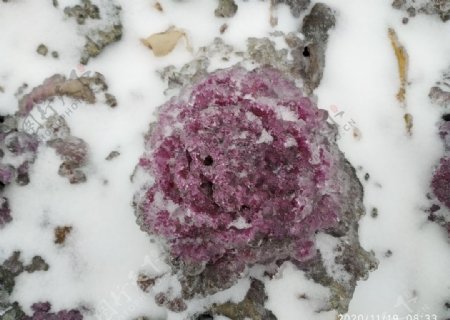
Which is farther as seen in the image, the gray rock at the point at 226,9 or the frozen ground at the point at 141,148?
the gray rock at the point at 226,9

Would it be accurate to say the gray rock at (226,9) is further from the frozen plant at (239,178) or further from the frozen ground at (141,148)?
the frozen plant at (239,178)

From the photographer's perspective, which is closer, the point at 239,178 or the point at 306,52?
the point at 239,178

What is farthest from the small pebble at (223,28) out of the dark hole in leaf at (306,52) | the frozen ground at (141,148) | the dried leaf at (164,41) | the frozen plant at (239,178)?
the frozen plant at (239,178)

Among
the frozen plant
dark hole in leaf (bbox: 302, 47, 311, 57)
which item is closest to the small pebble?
dark hole in leaf (bbox: 302, 47, 311, 57)

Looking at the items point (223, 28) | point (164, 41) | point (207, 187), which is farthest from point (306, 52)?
point (207, 187)

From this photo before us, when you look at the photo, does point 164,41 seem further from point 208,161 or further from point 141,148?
point 208,161

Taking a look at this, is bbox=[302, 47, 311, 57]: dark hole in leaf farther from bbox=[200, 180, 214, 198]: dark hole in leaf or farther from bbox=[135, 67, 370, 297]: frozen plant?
bbox=[200, 180, 214, 198]: dark hole in leaf
